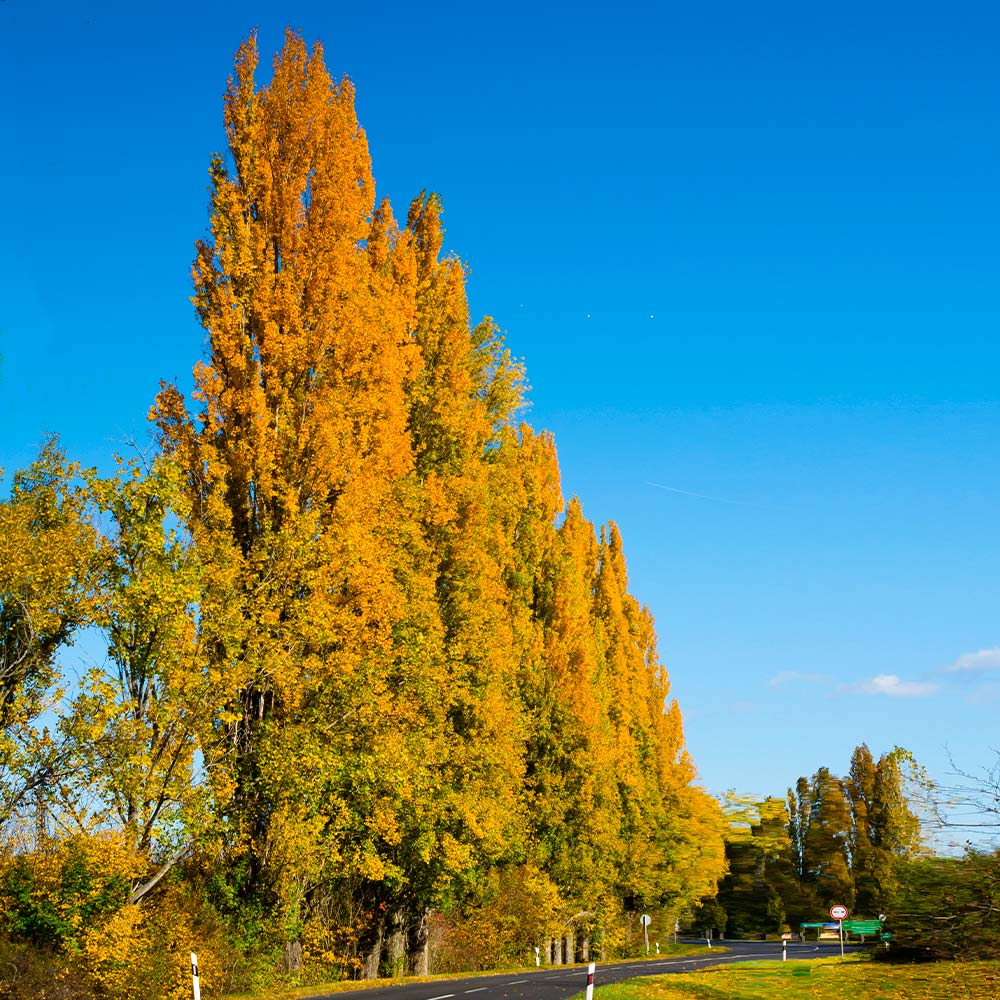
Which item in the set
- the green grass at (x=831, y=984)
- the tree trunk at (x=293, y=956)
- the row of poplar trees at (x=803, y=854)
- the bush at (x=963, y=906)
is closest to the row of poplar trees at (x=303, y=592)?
the tree trunk at (x=293, y=956)

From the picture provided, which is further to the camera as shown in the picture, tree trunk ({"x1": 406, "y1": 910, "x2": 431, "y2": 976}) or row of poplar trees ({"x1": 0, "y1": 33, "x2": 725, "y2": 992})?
tree trunk ({"x1": 406, "y1": 910, "x2": 431, "y2": 976})

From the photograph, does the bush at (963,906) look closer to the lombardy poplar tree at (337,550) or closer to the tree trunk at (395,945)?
the lombardy poplar tree at (337,550)

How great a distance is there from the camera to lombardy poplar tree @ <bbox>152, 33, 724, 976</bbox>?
18.2m

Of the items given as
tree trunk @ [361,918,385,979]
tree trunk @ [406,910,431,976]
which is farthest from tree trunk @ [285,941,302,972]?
tree trunk @ [406,910,431,976]

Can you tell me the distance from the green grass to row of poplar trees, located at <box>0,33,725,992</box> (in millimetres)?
4956

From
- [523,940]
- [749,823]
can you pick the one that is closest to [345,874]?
[523,940]

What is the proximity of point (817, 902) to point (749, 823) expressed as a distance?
772 cm

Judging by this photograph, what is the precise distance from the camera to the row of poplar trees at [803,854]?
264 ft

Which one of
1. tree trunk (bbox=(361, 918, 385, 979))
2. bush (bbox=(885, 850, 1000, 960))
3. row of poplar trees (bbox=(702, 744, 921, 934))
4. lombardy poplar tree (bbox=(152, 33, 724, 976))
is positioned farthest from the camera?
row of poplar trees (bbox=(702, 744, 921, 934))

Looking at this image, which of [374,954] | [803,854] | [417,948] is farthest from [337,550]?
[803,854]

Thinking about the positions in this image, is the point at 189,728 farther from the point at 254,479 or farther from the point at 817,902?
the point at 817,902

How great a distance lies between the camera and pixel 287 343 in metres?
19.9

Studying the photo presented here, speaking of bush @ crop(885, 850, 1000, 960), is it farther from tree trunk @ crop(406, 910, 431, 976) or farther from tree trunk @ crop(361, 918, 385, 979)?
tree trunk @ crop(406, 910, 431, 976)

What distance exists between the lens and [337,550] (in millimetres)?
19031
